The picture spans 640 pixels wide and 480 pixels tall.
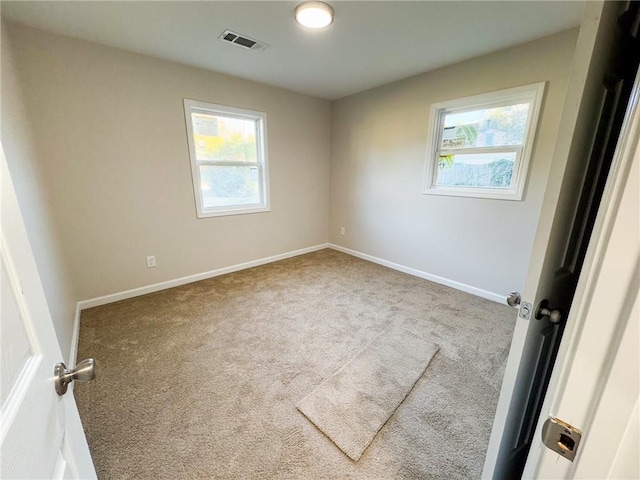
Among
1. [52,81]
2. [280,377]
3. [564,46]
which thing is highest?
[564,46]

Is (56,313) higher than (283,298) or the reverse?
higher

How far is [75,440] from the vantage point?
0.64 m

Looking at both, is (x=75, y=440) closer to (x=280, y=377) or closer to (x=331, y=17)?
(x=280, y=377)

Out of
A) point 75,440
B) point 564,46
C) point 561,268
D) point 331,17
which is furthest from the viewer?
point 564,46

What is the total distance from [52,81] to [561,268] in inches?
138

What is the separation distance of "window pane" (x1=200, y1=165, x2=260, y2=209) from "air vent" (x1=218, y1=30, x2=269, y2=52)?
4.42ft

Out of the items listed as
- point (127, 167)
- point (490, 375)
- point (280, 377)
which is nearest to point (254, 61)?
point (127, 167)

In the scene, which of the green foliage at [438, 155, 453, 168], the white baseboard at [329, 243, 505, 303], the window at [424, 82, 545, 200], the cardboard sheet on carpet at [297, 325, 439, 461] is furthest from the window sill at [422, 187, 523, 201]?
the cardboard sheet on carpet at [297, 325, 439, 461]

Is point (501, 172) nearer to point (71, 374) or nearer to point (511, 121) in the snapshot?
point (511, 121)

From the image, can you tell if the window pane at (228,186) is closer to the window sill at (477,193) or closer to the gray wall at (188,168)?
the gray wall at (188,168)

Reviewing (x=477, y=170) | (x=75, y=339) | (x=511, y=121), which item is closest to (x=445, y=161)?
(x=477, y=170)

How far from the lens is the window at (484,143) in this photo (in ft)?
7.84

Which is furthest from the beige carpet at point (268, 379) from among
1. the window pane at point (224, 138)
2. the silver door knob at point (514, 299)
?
the window pane at point (224, 138)

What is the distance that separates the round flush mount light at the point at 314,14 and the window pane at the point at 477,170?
6.14 ft
